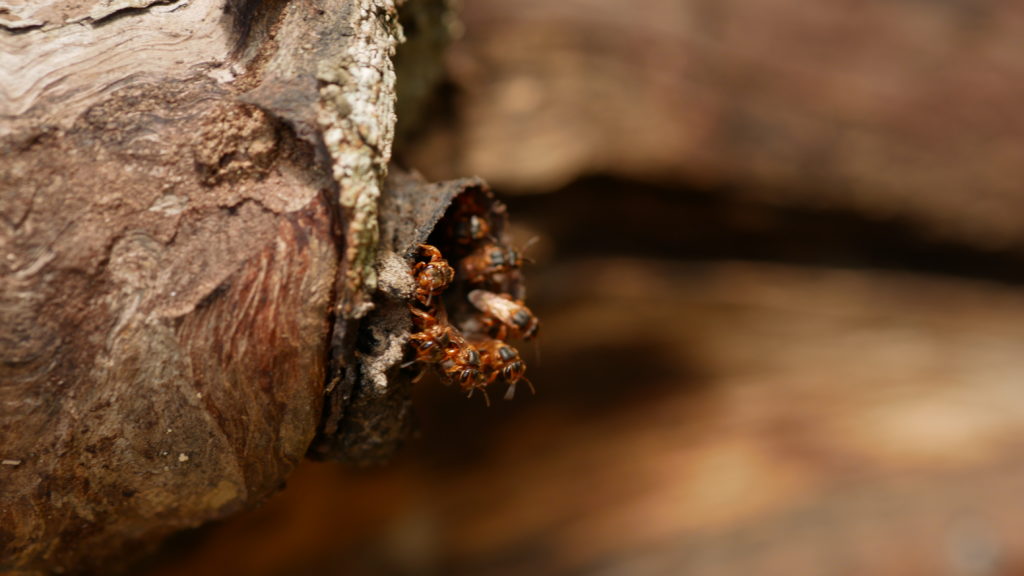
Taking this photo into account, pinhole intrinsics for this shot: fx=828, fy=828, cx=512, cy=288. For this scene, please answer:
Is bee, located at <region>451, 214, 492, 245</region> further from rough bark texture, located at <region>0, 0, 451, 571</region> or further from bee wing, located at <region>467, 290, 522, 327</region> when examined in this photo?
rough bark texture, located at <region>0, 0, 451, 571</region>

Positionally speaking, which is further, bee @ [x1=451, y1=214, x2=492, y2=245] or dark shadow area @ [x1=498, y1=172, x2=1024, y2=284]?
dark shadow area @ [x1=498, y1=172, x2=1024, y2=284]

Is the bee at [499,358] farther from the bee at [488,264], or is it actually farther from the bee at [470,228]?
the bee at [470,228]

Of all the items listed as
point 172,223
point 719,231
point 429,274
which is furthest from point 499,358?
point 719,231

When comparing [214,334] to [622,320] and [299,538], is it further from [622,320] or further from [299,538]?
[622,320]

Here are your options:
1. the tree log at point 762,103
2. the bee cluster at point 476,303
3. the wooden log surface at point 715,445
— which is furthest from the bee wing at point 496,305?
the wooden log surface at point 715,445

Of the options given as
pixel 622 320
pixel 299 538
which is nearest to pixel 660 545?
pixel 622 320

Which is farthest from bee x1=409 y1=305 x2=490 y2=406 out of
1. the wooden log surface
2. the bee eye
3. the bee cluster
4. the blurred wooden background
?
the wooden log surface
